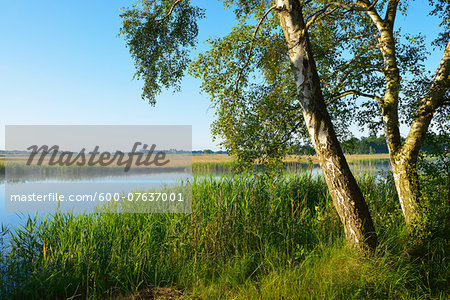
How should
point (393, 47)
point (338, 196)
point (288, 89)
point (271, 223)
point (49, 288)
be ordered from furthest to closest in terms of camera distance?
point (288, 89), point (393, 47), point (271, 223), point (338, 196), point (49, 288)

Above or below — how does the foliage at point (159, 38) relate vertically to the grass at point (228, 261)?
above

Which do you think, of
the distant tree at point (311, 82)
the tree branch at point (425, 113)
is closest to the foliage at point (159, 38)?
the distant tree at point (311, 82)

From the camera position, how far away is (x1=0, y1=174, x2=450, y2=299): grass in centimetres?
408

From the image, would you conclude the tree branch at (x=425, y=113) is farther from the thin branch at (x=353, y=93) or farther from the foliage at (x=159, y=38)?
the foliage at (x=159, y=38)

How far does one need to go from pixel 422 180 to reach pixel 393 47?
8.99 ft

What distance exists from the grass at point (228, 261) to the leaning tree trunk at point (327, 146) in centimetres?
39

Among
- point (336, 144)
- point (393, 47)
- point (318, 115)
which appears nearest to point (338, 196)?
point (336, 144)

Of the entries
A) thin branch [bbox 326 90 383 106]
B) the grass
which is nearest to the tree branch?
thin branch [bbox 326 90 383 106]

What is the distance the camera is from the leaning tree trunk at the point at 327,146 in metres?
4.96

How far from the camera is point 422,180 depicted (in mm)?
6238

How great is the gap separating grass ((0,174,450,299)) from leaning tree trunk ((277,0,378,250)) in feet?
1.29

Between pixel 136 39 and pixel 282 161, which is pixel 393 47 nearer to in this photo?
pixel 282 161

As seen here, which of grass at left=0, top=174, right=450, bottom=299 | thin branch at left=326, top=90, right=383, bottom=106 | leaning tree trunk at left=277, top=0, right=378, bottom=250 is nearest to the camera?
grass at left=0, top=174, right=450, bottom=299

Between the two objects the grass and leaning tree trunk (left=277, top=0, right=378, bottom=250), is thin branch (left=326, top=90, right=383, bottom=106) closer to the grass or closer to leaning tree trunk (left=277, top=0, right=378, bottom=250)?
leaning tree trunk (left=277, top=0, right=378, bottom=250)
